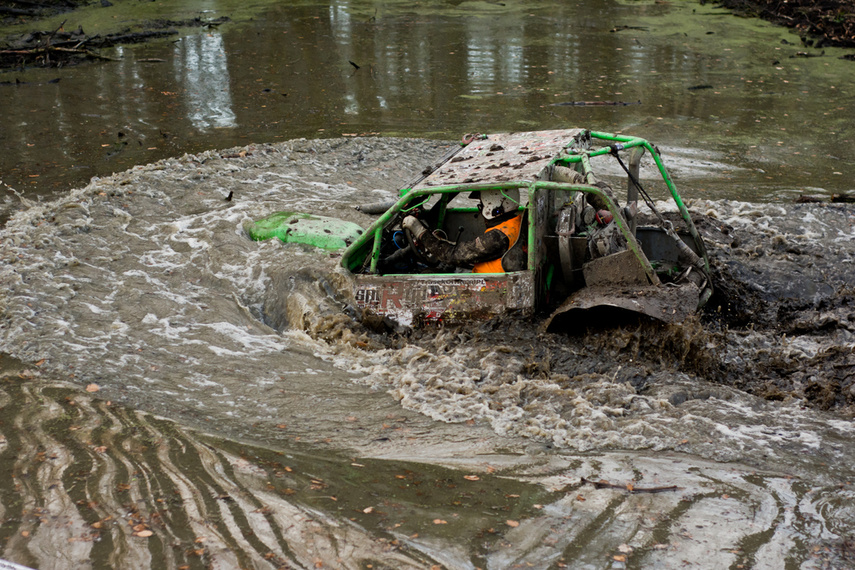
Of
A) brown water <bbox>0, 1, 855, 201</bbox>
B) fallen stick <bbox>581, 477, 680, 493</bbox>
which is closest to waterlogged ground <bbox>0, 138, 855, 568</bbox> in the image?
fallen stick <bbox>581, 477, 680, 493</bbox>

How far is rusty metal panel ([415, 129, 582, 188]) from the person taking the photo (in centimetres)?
562

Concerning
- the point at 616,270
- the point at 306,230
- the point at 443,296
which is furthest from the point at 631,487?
the point at 306,230

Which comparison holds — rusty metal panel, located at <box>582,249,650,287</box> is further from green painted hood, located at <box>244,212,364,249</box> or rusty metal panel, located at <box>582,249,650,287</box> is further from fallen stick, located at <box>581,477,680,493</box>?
green painted hood, located at <box>244,212,364,249</box>

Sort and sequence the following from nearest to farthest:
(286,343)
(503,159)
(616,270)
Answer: (616,270), (286,343), (503,159)

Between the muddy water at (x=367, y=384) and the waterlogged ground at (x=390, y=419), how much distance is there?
19 millimetres

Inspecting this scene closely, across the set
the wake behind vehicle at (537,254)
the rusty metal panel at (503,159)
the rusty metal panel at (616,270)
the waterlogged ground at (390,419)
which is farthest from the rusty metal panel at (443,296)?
the rusty metal panel at (503,159)

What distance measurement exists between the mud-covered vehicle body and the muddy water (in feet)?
0.80

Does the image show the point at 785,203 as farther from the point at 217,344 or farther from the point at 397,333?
the point at 217,344

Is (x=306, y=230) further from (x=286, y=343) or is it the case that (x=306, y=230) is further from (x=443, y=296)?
(x=443, y=296)

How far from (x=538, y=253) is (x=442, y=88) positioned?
28.3ft

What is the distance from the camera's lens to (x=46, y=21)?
17953 millimetres

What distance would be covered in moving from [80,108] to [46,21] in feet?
Result: 24.3

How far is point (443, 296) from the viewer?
5668 mm

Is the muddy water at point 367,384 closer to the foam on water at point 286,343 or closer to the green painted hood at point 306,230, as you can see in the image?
the foam on water at point 286,343
